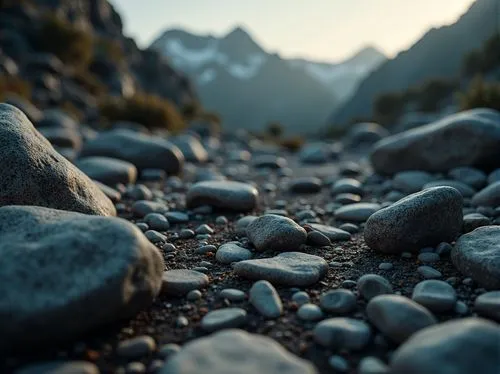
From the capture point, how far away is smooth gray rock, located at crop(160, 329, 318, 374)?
1.21 m

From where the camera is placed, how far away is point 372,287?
75.9 inches

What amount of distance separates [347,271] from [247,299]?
0.62 metres

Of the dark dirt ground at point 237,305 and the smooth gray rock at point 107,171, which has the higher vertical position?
the smooth gray rock at point 107,171

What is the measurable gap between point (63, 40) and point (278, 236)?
70.4 ft

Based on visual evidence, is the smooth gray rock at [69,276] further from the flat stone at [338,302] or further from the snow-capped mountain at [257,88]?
the snow-capped mountain at [257,88]

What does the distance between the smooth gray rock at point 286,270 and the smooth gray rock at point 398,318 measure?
472 millimetres

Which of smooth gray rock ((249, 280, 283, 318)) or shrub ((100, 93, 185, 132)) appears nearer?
smooth gray rock ((249, 280, 283, 318))

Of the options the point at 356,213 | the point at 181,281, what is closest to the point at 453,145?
the point at 356,213

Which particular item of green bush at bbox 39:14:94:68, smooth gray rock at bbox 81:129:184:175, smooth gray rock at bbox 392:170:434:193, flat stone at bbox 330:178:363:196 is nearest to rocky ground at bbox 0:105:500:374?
smooth gray rock at bbox 392:170:434:193

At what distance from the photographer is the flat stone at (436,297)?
1.76m

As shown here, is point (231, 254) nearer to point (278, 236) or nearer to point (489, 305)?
point (278, 236)

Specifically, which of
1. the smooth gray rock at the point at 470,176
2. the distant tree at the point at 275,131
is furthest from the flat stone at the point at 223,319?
the distant tree at the point at 275,131

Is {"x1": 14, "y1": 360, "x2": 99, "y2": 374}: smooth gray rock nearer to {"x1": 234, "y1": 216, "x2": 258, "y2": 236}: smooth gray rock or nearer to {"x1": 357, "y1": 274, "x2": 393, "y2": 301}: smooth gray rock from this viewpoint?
{"x1": 357, "y1": 274, "x2": 393, "y2": 301}: smooth gray rock

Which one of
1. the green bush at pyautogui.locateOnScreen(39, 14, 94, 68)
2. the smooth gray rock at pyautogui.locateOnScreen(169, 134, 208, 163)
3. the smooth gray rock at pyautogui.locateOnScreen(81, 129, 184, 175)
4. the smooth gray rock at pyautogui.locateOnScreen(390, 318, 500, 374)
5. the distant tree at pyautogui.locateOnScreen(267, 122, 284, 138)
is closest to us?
the smooth gray rock at pyautogui.locateOnScreen(390, 318, 500, 374)
